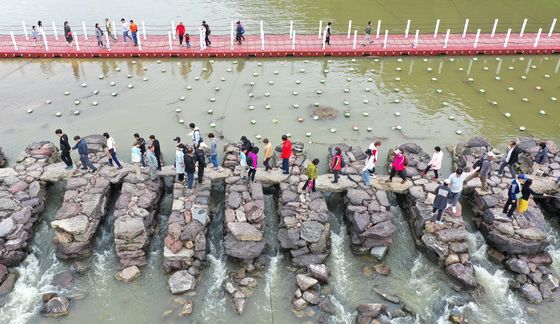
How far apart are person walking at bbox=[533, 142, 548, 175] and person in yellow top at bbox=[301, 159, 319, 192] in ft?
24.9

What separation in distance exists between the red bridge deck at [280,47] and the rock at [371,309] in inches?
663

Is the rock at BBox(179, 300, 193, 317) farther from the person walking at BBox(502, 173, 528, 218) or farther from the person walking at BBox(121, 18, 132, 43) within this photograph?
the person walking at BBox(121, 18, 132, 43)

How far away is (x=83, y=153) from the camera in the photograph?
14.4 meters

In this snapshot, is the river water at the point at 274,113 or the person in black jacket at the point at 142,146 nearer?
the river water at the point at 274,113

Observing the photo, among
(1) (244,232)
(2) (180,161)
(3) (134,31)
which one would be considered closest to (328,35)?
(3) (134,31)

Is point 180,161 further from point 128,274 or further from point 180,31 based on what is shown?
point 180,31

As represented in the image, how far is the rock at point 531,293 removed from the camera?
38.1 feet

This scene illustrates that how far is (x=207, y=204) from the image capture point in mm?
→ 13641

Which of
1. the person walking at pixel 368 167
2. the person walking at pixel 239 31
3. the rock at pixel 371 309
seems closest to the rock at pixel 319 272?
the rock at pixel 371 309

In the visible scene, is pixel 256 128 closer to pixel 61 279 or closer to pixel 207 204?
pixel 207 204

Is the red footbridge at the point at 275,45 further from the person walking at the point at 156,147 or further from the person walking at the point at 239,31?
the person walking at the point at 156,147

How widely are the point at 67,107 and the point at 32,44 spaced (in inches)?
321

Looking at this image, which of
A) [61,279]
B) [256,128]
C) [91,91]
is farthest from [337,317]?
[91,91]

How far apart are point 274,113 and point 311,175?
21.0 ft
